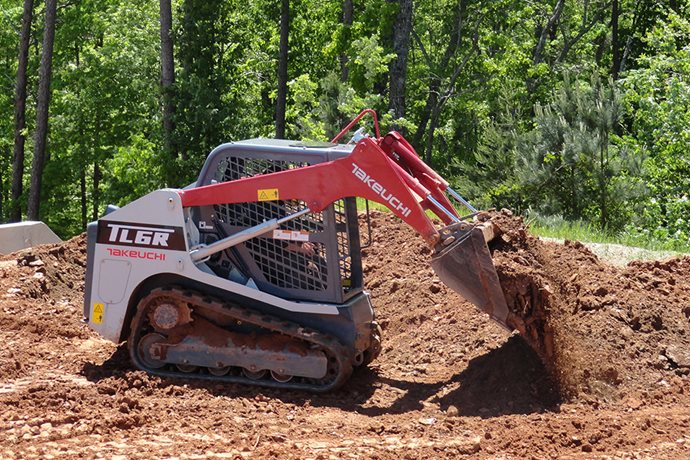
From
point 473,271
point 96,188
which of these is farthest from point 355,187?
point 96,188

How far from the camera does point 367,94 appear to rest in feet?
81.2

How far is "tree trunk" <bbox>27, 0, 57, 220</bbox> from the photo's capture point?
89.3 feet

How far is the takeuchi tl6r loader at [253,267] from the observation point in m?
8.58

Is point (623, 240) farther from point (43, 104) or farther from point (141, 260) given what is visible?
point (43, 104)

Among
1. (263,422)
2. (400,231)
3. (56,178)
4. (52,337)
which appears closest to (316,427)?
(263,422)

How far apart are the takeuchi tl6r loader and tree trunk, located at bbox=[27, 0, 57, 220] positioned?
19598 mm

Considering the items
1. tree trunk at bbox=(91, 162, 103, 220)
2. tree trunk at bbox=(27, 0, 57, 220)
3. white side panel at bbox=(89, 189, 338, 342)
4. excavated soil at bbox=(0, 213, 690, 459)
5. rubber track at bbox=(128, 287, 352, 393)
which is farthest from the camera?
tree trunk at bbox=(91, 162, 103, 220)

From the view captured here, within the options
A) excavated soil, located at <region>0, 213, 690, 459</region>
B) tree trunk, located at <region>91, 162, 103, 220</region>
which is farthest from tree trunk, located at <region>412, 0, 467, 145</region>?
excavated soil, located at <region>0, 213, 690, 459</region>

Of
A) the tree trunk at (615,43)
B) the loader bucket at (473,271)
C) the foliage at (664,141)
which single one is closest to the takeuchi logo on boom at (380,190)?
the loader bucket at (473,271)

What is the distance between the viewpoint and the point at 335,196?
844 centimetres

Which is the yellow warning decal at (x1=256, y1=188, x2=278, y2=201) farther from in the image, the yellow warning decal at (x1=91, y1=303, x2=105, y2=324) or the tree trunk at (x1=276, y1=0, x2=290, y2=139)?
the tree trunk at (x1=276, y1=0, x2=290, y2=139)

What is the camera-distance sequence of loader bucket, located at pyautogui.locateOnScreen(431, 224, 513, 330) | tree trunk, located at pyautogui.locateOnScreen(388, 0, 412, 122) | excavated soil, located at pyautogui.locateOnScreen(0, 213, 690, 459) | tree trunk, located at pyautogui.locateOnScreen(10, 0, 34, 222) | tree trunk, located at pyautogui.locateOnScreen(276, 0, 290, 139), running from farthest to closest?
tree trunk, located at pyautogui.locateOnScreen(10, 0, 34, 222)
tree trunk, located at pyautogui.locateOnScreen(276, 0, 290, 139)
tree trunk, located at pyautogui.locateOnScreen(388, 0, 412, 122)
loader bucket, located at pyautogui.locateOnScreen(431, 224, 513, 330)
excavated soil, located at pyautogui.locateOnScreen(0, 213, 690, 459)

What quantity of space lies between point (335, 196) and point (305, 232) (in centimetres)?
49

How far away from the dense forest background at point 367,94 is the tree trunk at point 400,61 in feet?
0.16
